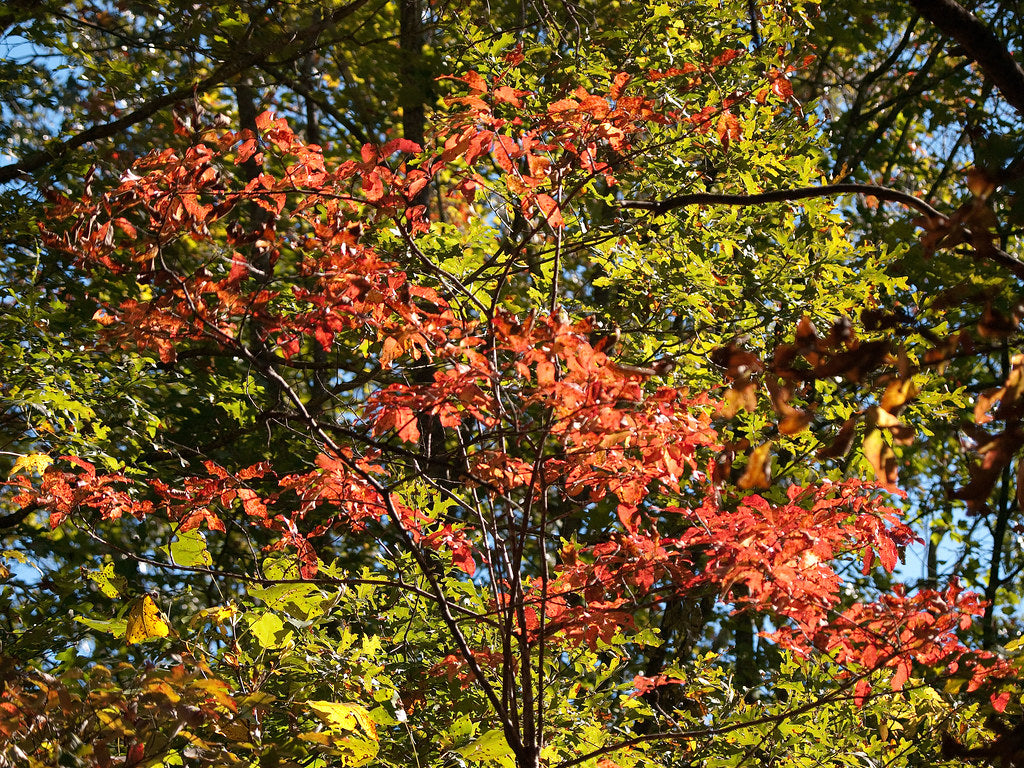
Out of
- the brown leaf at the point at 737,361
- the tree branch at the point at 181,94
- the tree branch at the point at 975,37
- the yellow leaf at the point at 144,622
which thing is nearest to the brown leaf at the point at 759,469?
the brown leaf at the point at 737,361

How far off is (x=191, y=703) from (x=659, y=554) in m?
1.43

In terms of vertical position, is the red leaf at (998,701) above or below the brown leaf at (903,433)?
below

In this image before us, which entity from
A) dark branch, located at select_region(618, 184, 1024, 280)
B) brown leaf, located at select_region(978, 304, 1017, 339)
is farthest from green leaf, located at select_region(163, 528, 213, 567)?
Result: brown leaf, located at select_region(978, 304, 1017, 339)

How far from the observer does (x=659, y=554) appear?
2.74 metres

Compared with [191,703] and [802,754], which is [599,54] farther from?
[191,703]

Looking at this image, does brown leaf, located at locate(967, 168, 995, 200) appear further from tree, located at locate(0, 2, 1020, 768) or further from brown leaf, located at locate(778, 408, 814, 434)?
brown leaf, located at locate(778, 408, 814, 434)

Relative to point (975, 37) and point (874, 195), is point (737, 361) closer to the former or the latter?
point (874, 195)

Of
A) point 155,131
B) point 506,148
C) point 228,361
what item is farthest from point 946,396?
point 155,131

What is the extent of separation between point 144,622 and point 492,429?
3.94ft

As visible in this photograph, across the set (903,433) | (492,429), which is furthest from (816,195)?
(492,429)

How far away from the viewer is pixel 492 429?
291 centimetres

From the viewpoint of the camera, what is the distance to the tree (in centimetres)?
219

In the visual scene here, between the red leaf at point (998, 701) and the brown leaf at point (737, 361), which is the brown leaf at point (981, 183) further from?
the red leaf at point (998, 701)

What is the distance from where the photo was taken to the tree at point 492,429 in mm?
2193
